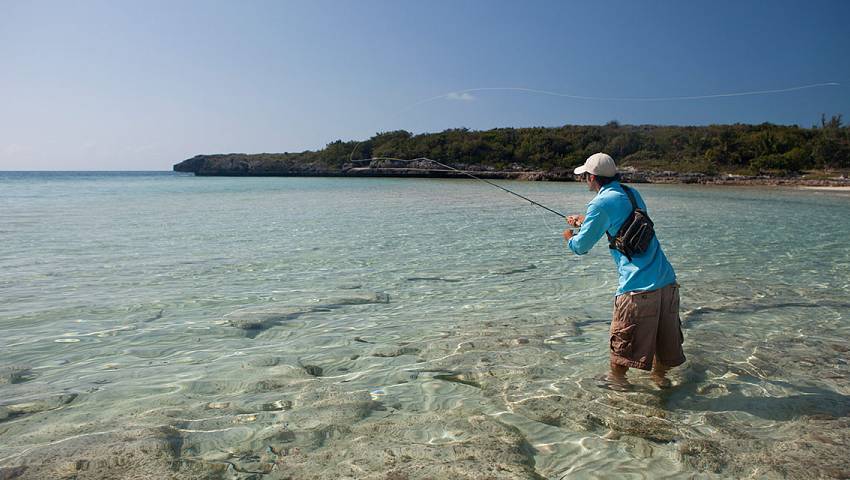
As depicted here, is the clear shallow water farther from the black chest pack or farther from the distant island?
the distant island

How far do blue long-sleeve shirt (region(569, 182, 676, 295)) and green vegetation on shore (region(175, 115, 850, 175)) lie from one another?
62740 mm

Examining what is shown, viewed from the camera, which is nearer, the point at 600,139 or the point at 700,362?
the point at 700,362

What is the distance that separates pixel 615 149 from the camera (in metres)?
79.6

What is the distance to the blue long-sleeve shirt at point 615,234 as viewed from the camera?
12.6 ft

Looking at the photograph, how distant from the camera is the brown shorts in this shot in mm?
3865

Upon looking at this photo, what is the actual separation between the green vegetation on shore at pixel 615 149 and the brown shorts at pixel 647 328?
62597 millimetres

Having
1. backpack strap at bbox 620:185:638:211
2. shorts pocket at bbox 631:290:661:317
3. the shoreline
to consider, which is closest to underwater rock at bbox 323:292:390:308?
A: shorts pocket at bbox 631:290:661:317

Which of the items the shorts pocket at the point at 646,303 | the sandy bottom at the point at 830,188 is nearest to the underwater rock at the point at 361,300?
the shorts pocket at the point at 646,303

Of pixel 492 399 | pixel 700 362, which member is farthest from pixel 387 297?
pixel 700 362

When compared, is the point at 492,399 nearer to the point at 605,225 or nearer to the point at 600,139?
the point at 605,225

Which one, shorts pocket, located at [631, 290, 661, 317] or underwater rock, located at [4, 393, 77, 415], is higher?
shorts pocket, located at [631, 290, 661, 317]

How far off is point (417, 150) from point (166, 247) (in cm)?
6725

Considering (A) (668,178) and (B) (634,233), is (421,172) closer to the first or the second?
(A) (668,178)

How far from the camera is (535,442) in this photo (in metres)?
3.36
